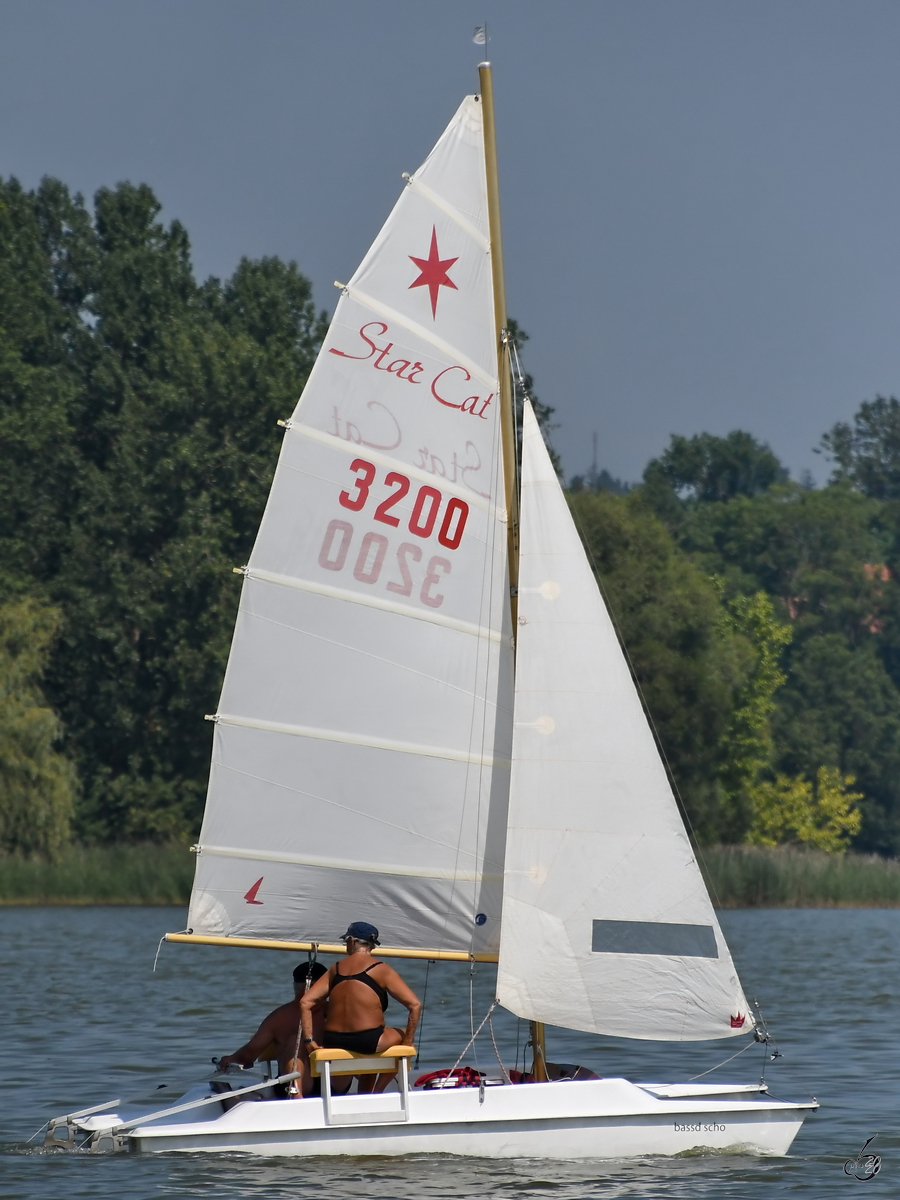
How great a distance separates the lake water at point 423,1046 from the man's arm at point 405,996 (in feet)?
2.76

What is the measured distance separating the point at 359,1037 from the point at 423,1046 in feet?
28.8

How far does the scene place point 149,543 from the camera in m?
57.6

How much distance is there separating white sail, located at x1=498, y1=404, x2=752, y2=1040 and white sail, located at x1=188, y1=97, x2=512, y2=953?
453mm

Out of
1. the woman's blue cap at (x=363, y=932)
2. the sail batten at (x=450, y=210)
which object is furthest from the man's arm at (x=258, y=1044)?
the sail batten at (x=450, y=210)

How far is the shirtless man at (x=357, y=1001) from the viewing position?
1270cm

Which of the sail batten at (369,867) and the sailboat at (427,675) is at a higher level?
the sailboat at (427,675)

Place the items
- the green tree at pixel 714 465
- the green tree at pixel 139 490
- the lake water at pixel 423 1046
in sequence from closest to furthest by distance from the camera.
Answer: the lake water at pixel 423 1046
the green tree at pixel 139 490
the green tree at pixel 714 465

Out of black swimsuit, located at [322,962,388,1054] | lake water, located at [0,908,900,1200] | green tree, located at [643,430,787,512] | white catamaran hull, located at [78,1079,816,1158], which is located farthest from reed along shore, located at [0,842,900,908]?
green tree, located at [643,430,787,512]

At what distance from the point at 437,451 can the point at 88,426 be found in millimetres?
48882

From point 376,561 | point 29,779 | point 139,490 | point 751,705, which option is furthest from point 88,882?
point 751,705

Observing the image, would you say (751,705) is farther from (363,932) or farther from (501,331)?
(363,932)

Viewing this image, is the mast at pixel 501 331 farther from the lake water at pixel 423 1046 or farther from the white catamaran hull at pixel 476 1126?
the lake water at pixel 423 1046

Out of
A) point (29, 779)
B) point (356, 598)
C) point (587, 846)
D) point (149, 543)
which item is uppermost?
point (149, 543)

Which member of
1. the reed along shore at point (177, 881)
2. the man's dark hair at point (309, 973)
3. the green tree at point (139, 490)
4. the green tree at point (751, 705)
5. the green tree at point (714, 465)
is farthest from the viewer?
the green tree at point (714, 465)
